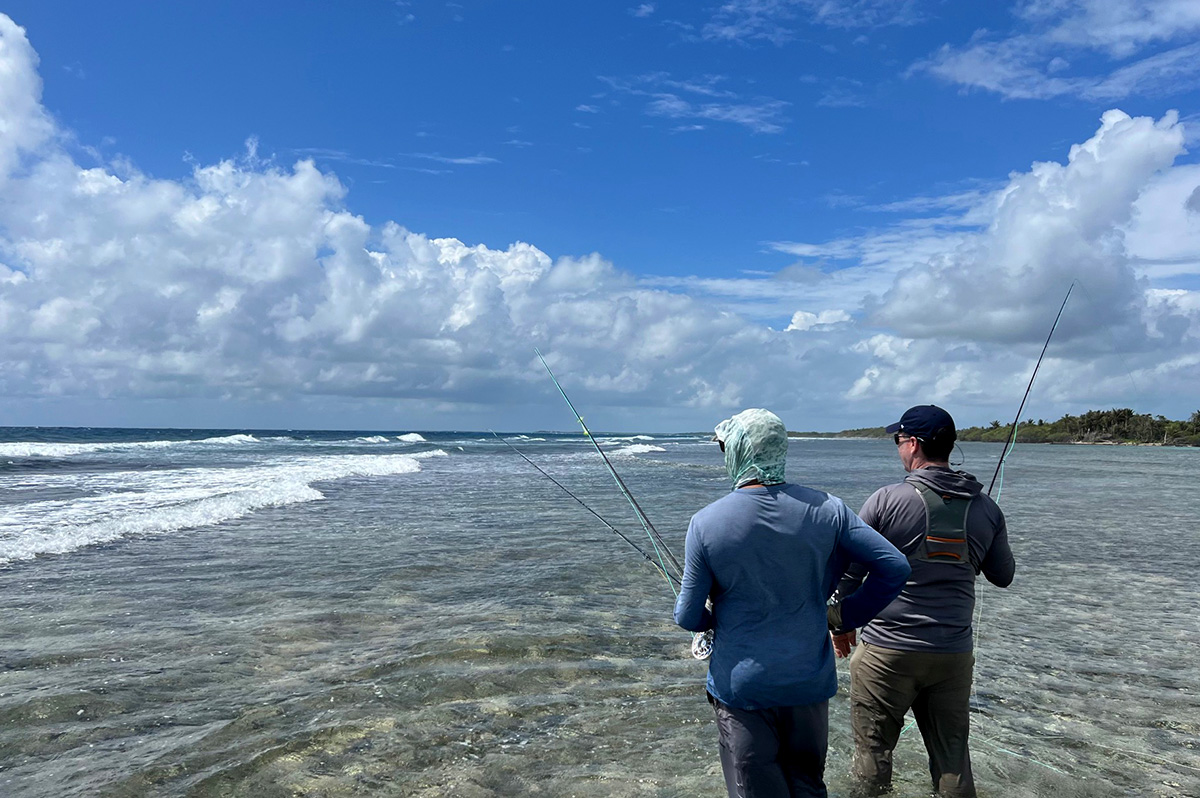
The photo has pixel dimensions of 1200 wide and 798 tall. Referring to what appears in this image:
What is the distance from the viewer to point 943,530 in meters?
3.74

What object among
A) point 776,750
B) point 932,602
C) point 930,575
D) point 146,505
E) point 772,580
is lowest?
point 146,505

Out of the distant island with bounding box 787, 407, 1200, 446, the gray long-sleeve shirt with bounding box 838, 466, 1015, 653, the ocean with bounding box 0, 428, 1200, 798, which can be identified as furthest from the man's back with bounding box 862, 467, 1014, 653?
the distant island with bounding box 787, 407, 1200, 446

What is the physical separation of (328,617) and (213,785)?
393cm

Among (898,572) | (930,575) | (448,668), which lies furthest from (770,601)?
(448,668)

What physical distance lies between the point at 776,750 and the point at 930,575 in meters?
1.32

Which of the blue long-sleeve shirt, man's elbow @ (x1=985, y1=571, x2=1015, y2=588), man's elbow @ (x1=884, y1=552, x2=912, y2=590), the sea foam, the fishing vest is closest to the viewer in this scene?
the blue long-sleeve shirt

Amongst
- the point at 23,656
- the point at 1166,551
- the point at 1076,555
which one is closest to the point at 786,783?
the point at 23,656

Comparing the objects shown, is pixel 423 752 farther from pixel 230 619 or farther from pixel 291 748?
pixel 230 619

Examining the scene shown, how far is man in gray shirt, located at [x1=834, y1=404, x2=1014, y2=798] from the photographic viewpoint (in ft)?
12.3

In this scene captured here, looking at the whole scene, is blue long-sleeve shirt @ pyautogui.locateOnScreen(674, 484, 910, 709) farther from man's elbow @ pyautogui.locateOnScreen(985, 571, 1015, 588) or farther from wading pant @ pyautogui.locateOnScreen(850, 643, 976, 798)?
man's elbow @ pyautogui.locateOnScreen(985, 571, 1015, 588)

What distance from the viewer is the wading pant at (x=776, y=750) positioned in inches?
116

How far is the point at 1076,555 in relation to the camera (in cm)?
1353

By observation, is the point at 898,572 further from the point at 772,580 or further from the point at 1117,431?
the point at 1117,431

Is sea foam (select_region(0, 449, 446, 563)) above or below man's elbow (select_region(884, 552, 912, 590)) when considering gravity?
below
